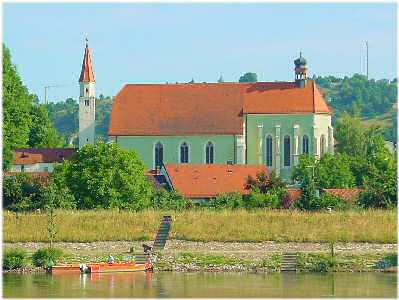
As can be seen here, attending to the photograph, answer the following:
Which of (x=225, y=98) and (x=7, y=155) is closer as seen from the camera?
(x=7, y=155)

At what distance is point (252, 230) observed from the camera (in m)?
47.9

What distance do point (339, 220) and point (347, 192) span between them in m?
15.7

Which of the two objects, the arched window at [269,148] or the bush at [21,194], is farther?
the arched window at [269,148]

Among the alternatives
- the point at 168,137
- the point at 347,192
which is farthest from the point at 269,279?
the point at 168,137

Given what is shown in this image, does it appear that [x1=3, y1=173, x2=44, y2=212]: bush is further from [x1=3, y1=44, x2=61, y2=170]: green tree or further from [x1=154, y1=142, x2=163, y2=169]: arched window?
[x1=154, y1=142, x2=163, y2=169]: arched window

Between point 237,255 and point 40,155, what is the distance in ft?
143

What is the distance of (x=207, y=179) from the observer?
73375mm

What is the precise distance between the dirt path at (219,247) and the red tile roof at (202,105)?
130ft

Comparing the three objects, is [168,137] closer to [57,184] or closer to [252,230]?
[57,184]

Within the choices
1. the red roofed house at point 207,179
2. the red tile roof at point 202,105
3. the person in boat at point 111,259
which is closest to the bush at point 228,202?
the red roofed house at point 207,179

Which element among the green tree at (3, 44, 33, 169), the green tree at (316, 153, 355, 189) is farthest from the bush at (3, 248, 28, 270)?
the green tree at (3, 44, 33, 169)

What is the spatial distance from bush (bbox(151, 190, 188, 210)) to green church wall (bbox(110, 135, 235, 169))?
19933 mm

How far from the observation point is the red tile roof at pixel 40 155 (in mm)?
85688

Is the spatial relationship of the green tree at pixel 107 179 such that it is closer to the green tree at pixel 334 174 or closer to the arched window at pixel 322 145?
the green tree at pixel 334 174
